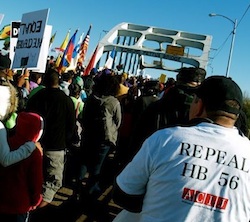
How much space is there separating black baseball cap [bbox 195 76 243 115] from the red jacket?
1510 mm

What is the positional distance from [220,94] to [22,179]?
168cm

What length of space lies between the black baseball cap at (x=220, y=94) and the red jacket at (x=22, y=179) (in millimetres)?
1510

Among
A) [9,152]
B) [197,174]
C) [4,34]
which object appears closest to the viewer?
[197,174]

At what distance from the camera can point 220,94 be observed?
6.00ft

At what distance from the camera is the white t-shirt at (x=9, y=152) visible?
273 cm

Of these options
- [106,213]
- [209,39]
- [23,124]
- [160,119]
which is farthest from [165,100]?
[209,39]

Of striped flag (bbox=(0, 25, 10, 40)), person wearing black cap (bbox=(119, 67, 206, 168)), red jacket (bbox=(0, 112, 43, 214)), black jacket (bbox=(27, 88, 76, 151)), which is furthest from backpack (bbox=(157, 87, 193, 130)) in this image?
striped flag (bbox=(0, 25, 10, 40))

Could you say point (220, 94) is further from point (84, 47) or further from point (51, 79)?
point (84, 47)

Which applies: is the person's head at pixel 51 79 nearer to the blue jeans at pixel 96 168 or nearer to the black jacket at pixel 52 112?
the black jacket at pixel 52 112

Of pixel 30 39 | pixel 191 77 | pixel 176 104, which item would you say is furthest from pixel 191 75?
pixel 30 39

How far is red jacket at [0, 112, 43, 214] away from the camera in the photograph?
2902 millimetres

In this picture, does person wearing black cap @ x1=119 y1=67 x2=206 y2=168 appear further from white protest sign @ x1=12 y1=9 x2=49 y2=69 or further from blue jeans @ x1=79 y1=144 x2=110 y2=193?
white protest sign @ x1=12 y1=9 x2=49 y2=69

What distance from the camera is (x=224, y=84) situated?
185cm

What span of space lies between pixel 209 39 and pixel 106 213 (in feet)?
179
